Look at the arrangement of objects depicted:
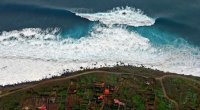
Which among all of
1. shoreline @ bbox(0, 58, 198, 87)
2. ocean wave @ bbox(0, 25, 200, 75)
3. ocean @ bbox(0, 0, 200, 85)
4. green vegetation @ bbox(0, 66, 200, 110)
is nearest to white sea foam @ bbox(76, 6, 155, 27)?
ocean @ bbox(0, 0, 200, 85)

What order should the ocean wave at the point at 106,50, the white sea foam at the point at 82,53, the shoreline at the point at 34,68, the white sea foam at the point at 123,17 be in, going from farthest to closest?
the white sea foam at the point at 123,17 → the ocean wave at the point at 106,50 → the white sea foam at the point at 82,53 → the shoreline at the point at 34,68

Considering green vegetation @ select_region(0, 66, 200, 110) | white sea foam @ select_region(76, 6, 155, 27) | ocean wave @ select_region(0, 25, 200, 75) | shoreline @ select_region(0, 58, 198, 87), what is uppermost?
white sea foam @ select_region(76, 6, 155, 27)

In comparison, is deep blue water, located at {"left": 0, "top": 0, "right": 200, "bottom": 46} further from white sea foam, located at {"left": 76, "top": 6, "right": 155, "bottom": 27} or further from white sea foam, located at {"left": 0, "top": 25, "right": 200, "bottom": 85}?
white sea foam, located at {"left": 0, "top": 25, "right": 200, "bottom": 85}

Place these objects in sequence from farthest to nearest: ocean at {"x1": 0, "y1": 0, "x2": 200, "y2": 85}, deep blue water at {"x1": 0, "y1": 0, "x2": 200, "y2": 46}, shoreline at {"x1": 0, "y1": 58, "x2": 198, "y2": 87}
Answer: deep blue water at {"x1": 0, "y1": 0, "x2": 200, "y2": 46} → ocean at {"x1": 0, "y1": 0, "x2": 200, "y2": 85} → shoreline at {"x1": 0, "y1": 58, "x2": 198, "y2": 87}

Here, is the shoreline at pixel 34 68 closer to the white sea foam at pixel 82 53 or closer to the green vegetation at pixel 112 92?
the white sea foam at pixel 82 53

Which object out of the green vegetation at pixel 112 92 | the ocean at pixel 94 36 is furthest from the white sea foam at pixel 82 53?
the green vegetation at pixel 112 92

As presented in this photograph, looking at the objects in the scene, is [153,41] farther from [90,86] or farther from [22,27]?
[22,27]

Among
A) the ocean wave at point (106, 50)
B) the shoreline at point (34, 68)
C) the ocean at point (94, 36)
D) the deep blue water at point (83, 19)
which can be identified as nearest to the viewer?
the shoreline at point (34, 68)

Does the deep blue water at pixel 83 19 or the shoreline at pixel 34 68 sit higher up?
the deep blue water at pixel 83 19

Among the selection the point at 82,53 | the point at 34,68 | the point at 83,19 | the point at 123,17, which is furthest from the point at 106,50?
the point at 34,68
